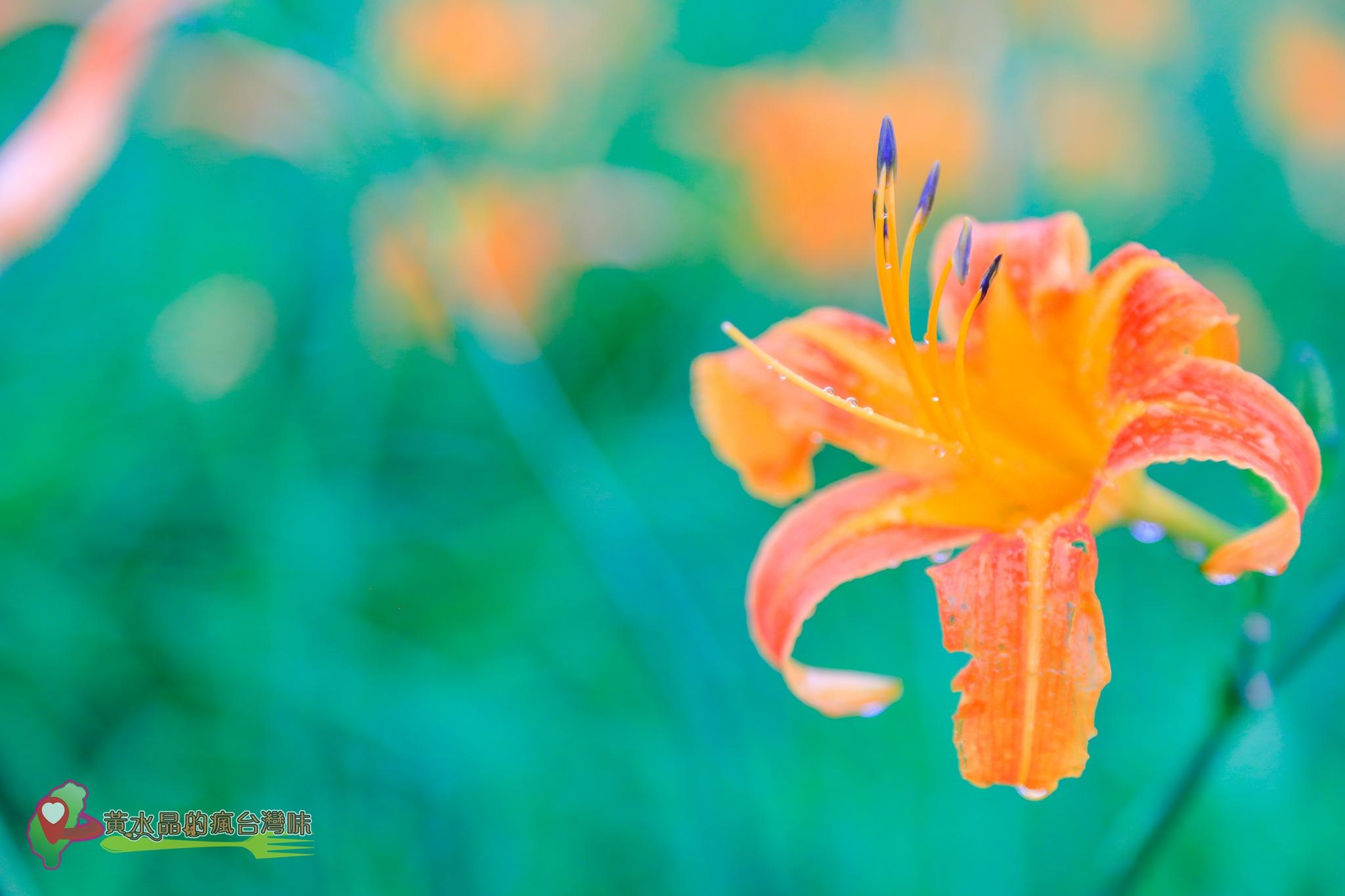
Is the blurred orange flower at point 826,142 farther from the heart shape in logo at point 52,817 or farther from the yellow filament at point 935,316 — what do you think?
the heart shape in logo at point 52,817

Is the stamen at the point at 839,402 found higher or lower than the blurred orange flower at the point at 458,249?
higher

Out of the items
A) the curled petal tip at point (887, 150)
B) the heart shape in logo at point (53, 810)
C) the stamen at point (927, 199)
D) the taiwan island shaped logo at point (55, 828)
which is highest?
the curled petal tip at point (887, 150)

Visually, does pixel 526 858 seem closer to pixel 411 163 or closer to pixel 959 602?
pixel 959 602

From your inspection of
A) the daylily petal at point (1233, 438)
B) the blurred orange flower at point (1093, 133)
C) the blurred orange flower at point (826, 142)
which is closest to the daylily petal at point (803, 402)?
the daylily petal at point (1233, 438)

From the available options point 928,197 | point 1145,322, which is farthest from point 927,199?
point 1145,322

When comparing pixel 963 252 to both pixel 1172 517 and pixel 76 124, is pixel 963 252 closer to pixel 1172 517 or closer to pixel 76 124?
pixel 1172 517

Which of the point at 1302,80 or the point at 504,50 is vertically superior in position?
the point at 504,50

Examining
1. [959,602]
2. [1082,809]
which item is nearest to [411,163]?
[959,602]

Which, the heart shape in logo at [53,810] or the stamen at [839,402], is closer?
the stamen at [839,402]

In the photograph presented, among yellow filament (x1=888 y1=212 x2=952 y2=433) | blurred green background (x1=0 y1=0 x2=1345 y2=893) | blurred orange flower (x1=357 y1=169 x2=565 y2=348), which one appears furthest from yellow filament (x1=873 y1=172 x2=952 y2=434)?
blurred orange flower (x1=357 y1=169 x2=565 y2=348)
